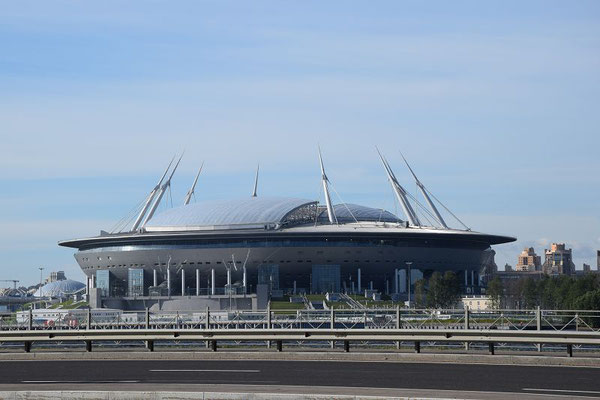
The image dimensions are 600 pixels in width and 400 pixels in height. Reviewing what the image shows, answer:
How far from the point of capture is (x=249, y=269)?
560ft

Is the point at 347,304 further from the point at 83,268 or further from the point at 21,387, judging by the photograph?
the point at 21,387

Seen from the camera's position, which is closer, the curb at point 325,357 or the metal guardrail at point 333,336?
the curb at point 325,357

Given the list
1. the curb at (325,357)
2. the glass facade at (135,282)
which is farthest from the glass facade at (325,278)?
the curb at (325,357)

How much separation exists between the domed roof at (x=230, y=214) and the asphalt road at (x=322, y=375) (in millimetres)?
133459

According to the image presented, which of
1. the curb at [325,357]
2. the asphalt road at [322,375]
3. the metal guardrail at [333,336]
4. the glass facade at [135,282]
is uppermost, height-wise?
the glass facade at [135,282]

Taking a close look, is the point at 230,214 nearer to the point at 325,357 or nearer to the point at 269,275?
the point at 269,275

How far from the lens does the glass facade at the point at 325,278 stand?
16750 centimetres

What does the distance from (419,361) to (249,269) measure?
442 ft

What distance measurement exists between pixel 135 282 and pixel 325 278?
30.4m

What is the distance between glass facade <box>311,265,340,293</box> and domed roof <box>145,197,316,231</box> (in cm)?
999

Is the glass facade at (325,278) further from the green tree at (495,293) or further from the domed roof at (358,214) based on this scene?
the green tree at (495,293)

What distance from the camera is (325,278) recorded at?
167750mm

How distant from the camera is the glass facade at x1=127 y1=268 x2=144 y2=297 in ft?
571

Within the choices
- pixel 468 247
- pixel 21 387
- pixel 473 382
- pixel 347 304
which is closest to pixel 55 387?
pixel 21 387
